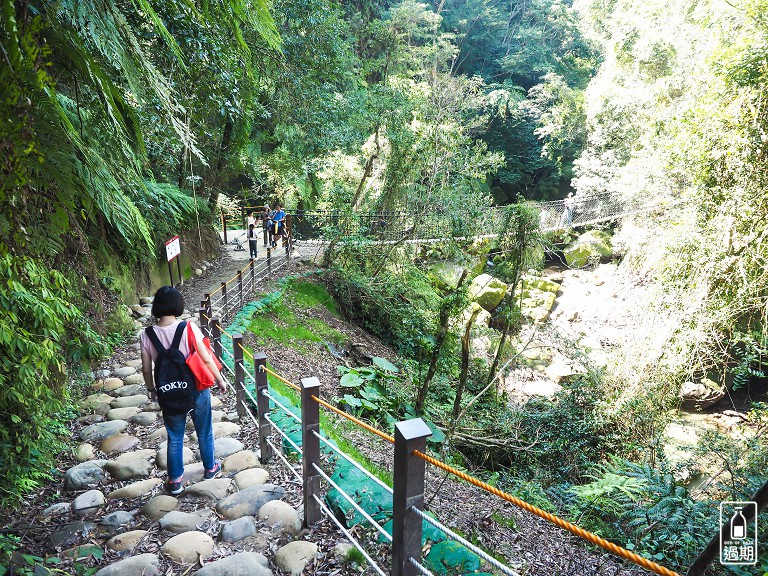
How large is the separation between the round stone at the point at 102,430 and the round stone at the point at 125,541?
163 centimetres

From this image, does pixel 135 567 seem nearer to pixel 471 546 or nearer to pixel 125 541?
pixel 125 541

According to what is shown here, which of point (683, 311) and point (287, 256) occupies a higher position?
point (287, 256)

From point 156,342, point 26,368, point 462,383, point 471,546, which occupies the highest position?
point 156,342

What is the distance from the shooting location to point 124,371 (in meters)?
5.50

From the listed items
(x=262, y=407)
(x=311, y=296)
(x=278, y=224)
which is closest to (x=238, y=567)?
(x=262, y=407)

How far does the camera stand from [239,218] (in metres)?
19.9

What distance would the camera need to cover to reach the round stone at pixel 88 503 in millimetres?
2930

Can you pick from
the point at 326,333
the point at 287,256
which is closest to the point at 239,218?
the point at 287,256

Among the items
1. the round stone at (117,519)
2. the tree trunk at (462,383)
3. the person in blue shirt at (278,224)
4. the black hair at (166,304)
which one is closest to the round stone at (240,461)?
the round stone at (117,519)

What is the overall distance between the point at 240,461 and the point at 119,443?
1218mm

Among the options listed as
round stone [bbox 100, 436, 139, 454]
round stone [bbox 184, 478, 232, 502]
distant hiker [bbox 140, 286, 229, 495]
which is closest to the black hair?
distant hiker [bbox 140, 286, 229, 495]

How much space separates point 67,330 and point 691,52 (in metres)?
14.5

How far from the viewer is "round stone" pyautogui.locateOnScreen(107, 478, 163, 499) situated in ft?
10.2

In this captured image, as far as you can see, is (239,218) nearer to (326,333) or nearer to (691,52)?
(326,333)
